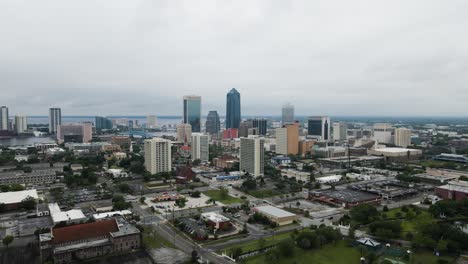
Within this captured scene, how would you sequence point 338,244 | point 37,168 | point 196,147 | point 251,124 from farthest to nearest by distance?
point 251,124, point 196,147, point 37,168, point 338,244

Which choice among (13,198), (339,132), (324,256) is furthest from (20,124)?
(324,256)

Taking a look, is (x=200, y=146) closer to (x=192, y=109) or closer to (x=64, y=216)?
(x=64, y=216)

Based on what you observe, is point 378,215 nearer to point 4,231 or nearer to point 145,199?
point 145,199

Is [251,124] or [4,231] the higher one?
[251,124]

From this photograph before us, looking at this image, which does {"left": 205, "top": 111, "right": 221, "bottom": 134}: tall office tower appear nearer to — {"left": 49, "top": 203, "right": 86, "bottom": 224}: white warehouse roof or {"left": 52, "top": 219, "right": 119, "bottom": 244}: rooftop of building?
{"left": 49, "top": 203, "right": 86, "bottom": 224}: white warehouse roof

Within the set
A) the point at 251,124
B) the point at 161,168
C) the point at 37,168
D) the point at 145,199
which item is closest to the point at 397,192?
the point at 145,199
